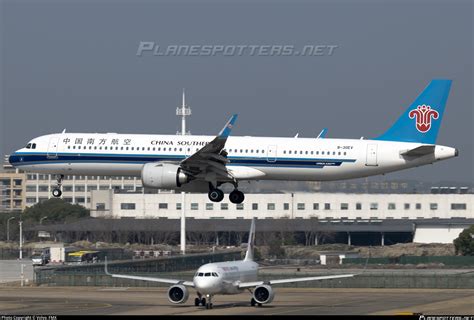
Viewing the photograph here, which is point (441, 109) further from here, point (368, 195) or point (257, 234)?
point (368, 195)

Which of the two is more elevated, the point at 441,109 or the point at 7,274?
the point at 441,109

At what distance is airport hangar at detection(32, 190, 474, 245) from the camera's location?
5721 inches

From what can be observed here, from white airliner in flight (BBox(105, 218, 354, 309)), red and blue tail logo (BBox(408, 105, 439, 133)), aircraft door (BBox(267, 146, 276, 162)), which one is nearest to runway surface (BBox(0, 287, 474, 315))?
white airliner in flight (BBox(105, 218, 354, 309))

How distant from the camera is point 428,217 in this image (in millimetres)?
157000

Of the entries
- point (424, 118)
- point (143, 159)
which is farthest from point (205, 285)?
point (424, 118)

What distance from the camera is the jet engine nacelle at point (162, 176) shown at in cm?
7931

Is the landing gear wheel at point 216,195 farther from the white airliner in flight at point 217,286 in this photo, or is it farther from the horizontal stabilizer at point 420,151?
the horizontal stabilizer at point 420,151

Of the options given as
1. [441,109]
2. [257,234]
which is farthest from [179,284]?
[257,234]

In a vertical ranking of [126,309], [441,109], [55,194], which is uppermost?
[441,109]

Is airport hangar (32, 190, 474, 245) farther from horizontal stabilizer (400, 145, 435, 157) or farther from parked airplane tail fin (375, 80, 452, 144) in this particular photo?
horizontal stabilizer (400, 145, 435, 157)

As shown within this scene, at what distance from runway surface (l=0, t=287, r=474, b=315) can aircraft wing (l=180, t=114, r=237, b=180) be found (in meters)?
8.99

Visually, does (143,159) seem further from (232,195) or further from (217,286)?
(217,286)

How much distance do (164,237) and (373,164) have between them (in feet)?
239

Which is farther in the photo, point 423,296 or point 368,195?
point 368,195
